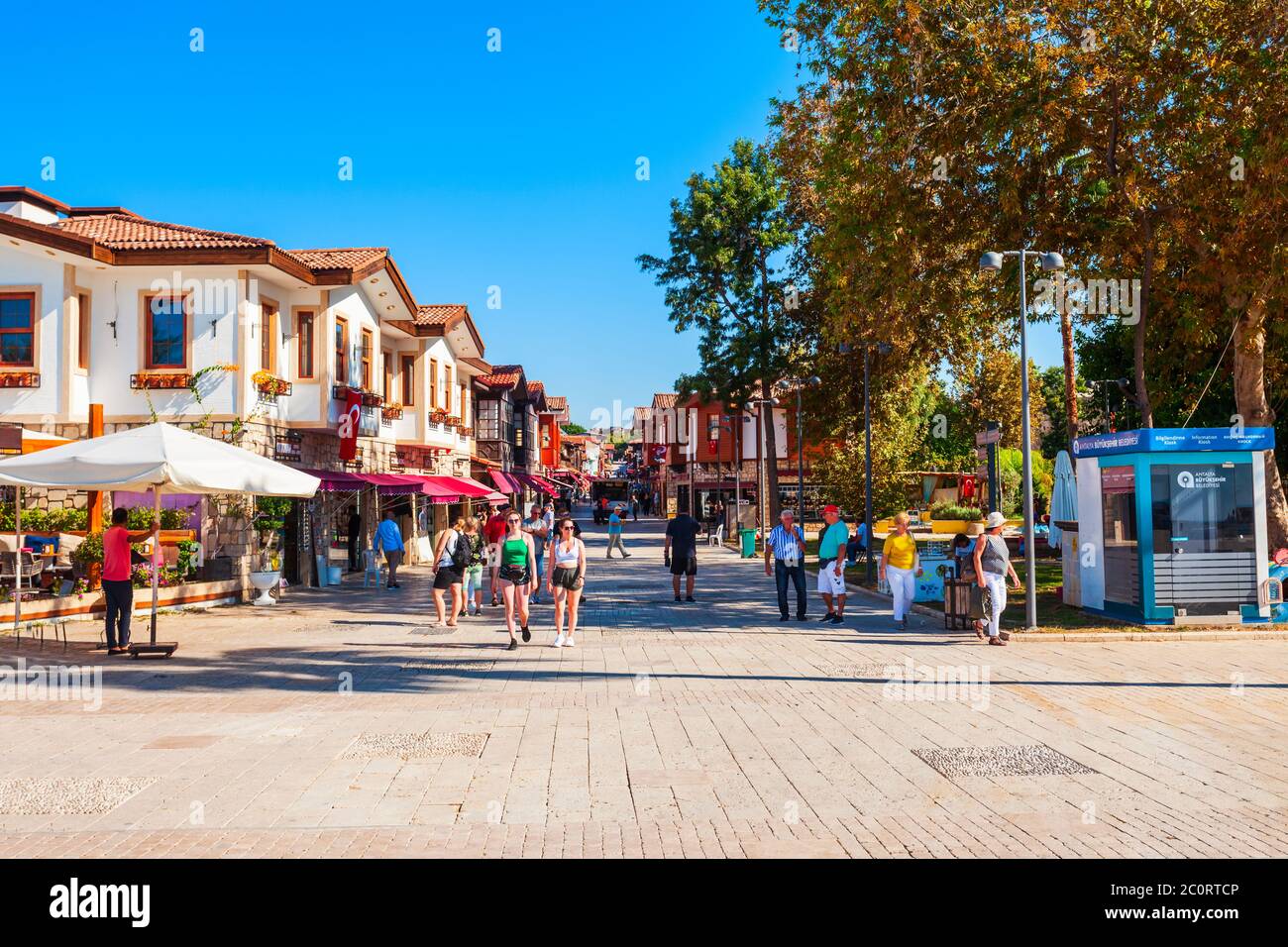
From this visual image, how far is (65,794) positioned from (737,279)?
122 feet

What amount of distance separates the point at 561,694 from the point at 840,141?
12810 mm

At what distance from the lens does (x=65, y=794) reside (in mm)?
6461

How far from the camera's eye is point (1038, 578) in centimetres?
2388

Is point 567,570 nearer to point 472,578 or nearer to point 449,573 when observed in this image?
point 449,573

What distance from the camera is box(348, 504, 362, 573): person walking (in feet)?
90.4

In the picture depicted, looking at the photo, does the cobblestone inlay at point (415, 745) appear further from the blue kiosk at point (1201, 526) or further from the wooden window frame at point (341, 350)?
the wooden window frame at point (341, 350)

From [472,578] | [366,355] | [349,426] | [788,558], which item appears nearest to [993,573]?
[788,558]

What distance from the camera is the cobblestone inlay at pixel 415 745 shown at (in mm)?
7566

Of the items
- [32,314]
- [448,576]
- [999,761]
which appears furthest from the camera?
[32,314]

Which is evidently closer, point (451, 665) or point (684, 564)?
point (451, 665)

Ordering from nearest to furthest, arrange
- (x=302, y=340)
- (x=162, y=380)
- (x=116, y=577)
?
(x=116, y=577) < (x=162, y=380) < (x=302, y=340)

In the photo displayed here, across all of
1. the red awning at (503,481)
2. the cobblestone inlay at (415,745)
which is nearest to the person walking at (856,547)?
the red awning at (503,481)

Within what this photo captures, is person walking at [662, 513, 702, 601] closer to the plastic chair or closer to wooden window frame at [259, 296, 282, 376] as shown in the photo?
the plastic chair
